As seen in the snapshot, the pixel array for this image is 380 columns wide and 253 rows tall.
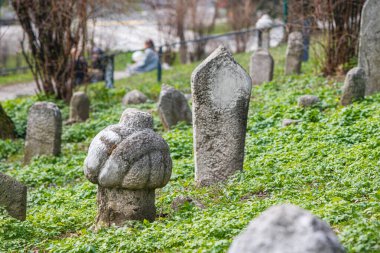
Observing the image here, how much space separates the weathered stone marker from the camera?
851cm

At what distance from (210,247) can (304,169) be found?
3.48 m

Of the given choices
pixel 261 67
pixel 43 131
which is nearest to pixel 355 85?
pixel 43 131

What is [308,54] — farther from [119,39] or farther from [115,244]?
[115,244]

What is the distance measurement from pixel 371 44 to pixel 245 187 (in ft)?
21.3

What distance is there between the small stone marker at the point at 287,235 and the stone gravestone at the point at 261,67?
15.4 metres

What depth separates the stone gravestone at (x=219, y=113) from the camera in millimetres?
10172

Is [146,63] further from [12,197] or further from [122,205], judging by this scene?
[122,205]

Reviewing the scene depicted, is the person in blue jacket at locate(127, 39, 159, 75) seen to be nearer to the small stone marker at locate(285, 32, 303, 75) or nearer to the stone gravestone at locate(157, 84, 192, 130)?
the small stone marker at locate(285, 32, 303, 75)

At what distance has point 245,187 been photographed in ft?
32.1

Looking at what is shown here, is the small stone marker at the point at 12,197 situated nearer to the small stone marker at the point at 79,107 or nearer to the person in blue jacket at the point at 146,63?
the small stone marker at the point at 79,107

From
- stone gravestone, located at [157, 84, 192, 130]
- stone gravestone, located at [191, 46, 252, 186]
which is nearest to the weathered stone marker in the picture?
stone gravestone, located at [191, 46, 252, 186]

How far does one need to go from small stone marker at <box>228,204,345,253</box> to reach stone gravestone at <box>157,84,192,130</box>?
1096 cm

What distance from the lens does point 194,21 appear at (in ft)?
108

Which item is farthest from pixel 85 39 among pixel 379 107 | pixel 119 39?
pixel 119 39
